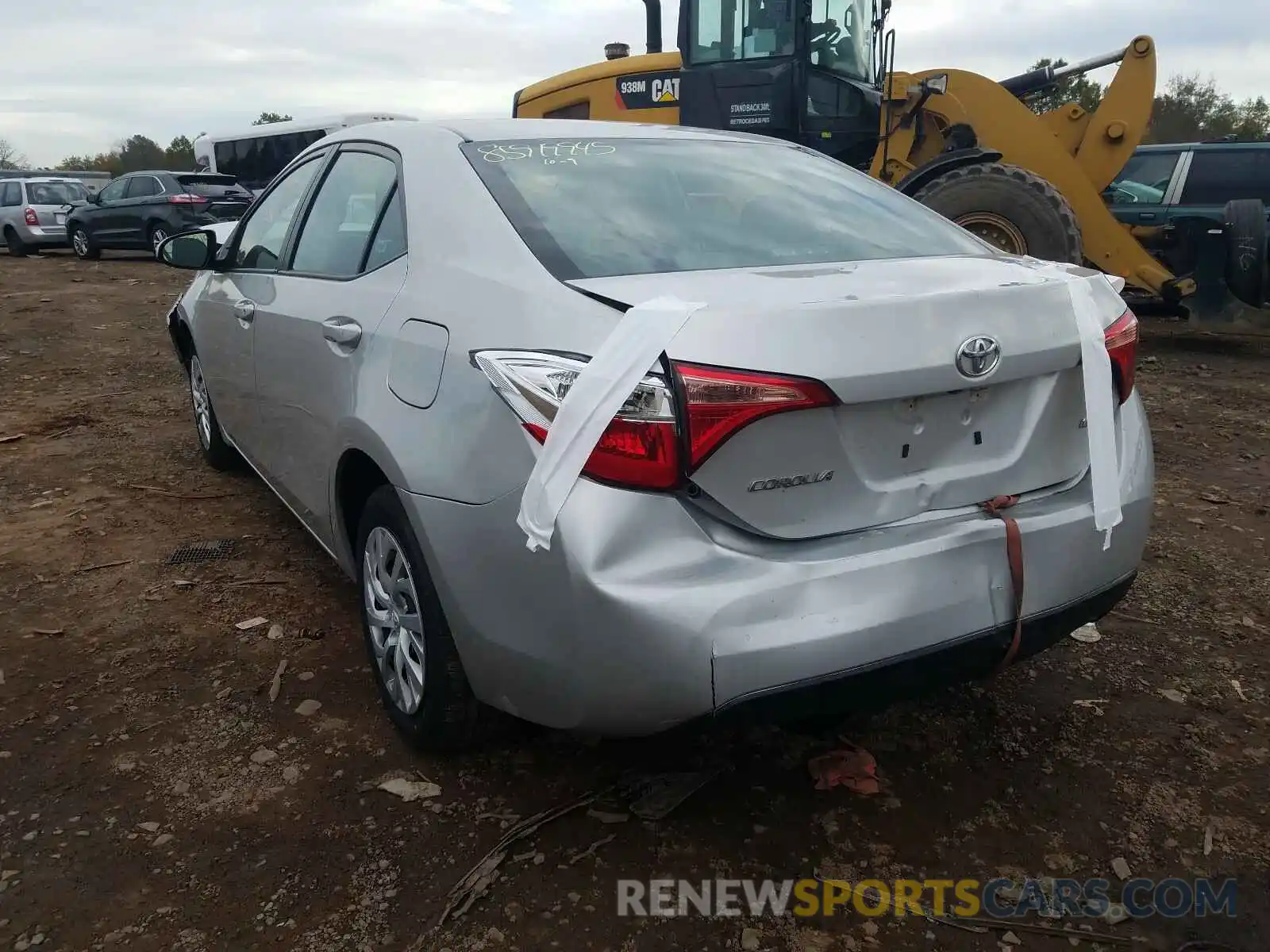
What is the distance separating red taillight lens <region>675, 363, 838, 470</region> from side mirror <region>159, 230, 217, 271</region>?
298cm

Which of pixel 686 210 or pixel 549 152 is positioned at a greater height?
pixel 549 152

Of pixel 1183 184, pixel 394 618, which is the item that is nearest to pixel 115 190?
pixel 1183 184

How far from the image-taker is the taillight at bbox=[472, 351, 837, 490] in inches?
73.0

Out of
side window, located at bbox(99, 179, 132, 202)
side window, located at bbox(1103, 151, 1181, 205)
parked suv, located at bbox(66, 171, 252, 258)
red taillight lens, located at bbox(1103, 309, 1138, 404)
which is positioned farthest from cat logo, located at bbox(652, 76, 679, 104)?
side window, located at bbox(99, 179, 132, 202)

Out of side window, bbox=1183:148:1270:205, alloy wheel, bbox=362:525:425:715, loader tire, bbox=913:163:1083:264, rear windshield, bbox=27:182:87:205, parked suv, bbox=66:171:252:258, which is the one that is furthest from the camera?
rear windshield, bbox=27:182:87:205

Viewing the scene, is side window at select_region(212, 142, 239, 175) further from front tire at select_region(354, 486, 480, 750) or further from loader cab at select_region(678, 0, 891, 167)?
front tire at select_region(354, 486, 480, 750)

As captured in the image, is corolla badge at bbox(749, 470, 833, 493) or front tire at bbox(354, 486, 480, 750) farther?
front tire at bbox(354, 486, 480, 750)

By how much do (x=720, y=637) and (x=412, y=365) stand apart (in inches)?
40.1

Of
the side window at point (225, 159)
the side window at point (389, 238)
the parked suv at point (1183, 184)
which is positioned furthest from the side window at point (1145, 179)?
the side window at point (225, 159)

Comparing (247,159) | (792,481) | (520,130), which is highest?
(247,159)

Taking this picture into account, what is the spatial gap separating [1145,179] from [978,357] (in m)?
8.67

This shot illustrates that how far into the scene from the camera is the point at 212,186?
713 inches

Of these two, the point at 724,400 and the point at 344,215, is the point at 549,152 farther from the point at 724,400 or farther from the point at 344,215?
the point at 724,400

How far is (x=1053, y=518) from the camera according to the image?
7.25 feet
